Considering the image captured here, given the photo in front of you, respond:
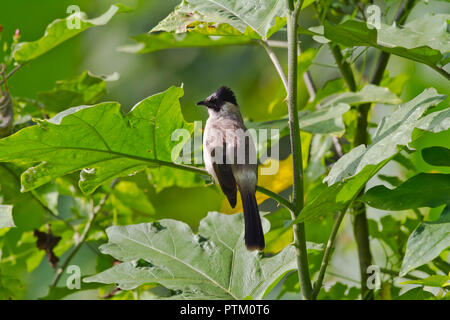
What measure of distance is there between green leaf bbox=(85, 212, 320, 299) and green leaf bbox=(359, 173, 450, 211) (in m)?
0.25

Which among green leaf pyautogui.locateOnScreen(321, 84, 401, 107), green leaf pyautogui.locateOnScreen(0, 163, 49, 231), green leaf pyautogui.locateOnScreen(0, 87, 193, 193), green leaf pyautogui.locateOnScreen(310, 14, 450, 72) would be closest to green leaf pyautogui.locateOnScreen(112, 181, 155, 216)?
green leaf pyautogui.locateOnScreen(0, 163, 49, 231)

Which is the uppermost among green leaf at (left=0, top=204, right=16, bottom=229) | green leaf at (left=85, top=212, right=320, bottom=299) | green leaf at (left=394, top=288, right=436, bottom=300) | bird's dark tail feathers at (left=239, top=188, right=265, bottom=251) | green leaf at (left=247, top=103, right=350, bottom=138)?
green leaf at (left=247, top=103, right=350, bottom=138)

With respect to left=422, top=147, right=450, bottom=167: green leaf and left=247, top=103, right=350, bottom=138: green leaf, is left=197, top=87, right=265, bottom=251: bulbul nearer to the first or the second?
left=247, top=103, right=350, bottom=138: green leaf

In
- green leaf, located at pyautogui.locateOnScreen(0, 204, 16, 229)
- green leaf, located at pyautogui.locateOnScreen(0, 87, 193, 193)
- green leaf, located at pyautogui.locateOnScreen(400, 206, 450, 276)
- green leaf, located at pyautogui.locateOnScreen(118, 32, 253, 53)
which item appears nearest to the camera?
green leaf, located at pyautogui.locateOnScreen(400, 206, 450, 276)

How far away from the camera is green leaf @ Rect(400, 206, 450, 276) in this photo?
125cm

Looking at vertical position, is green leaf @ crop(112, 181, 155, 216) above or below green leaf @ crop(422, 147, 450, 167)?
below

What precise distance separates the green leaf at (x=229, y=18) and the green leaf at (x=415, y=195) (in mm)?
479

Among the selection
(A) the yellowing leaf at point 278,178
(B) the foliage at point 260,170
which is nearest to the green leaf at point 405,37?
(B) the foliage at point 260,170

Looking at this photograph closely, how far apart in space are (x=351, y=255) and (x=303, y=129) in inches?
45.4

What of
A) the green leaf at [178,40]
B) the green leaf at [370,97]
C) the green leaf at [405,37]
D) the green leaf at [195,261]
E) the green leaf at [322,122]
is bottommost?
the green leaf at [195,261]

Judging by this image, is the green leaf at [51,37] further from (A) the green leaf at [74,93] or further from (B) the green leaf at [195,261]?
(B) the green leaf at [195,261]

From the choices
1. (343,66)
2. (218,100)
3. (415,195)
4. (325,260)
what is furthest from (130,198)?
(415,195)

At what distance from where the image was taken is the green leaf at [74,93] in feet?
7.04

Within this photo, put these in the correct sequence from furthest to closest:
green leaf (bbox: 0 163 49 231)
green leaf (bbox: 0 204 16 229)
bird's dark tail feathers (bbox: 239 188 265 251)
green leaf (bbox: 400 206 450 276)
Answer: green leaf (bbox: 0 163 49 231) → bird's dark tail feathers (bbox: 239 188 265 251) → green leaf (bbox: 0 204 16 229) → green leaf (bbox: 400 206 450 276)
